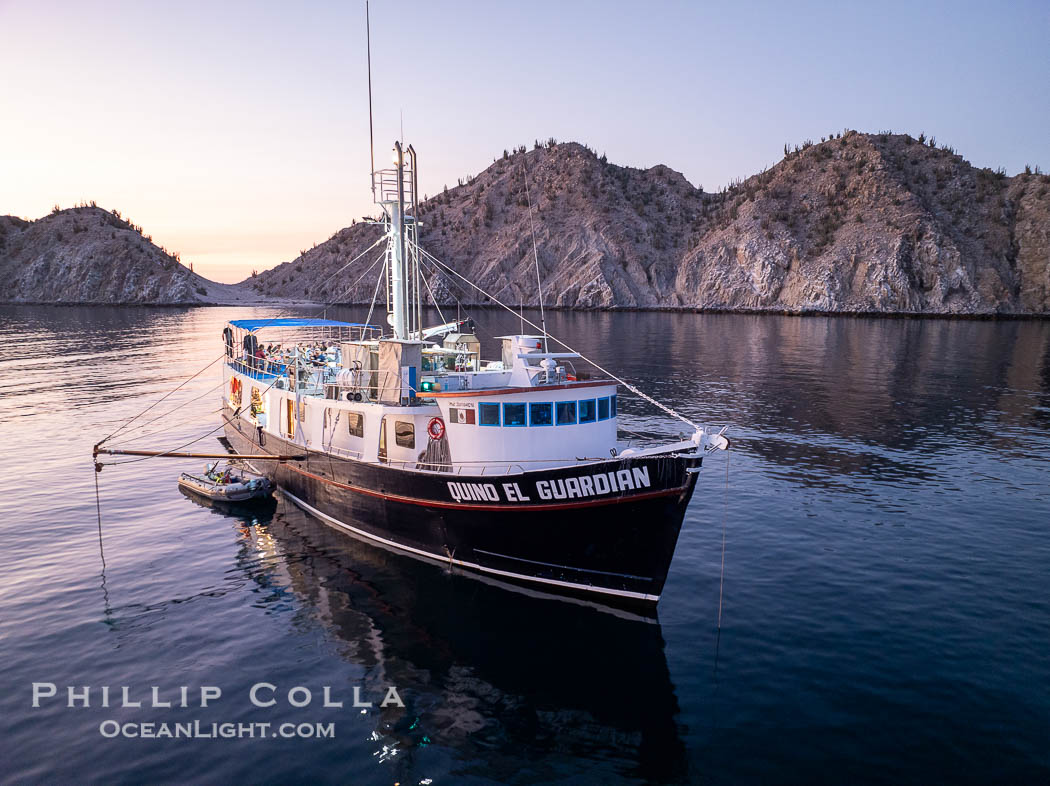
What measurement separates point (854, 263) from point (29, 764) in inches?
6526

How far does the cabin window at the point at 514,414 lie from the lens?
21.2 metres

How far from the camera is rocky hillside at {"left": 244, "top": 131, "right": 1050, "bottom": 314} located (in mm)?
142625

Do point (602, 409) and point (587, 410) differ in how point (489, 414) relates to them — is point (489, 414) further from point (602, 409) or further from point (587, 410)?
point (602, 409)

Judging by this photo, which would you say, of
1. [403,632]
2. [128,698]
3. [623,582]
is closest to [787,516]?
[623,582]

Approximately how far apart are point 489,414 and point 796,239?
522 feet

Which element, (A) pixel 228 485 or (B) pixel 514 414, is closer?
(B) pixel 514 414

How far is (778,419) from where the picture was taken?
47469 millimetres

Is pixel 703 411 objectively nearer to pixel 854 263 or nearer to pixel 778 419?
pixel 778 419

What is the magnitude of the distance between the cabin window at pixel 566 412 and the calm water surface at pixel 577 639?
6.20 meters

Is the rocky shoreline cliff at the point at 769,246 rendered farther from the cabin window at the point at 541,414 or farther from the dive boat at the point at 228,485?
the cabin window at the point at 541,414

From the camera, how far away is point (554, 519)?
19984mm

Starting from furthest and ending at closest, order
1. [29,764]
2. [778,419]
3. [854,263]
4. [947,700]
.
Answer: [854,263] → [778,419] → [947,700] → [29,764]

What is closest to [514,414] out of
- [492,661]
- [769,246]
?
[492,661]

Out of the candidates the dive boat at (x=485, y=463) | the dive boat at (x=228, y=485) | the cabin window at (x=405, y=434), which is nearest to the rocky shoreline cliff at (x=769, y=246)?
the dive boat at (x=228, y=485)
